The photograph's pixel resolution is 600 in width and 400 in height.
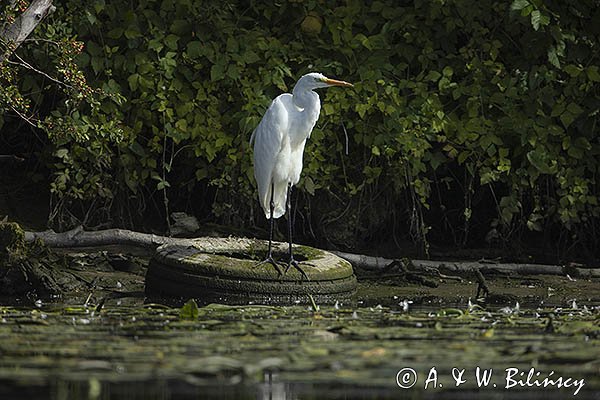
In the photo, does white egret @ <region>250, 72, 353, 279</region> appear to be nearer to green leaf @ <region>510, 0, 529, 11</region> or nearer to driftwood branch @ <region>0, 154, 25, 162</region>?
green leaf @ <region>510, 0, 529, 11</region>

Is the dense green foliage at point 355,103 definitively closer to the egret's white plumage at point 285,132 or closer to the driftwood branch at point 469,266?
the driftwood branch at point 469,266

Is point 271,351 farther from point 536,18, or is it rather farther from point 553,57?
point 553,57

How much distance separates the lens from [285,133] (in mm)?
8547

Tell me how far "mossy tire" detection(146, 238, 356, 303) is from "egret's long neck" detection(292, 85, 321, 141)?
95cm

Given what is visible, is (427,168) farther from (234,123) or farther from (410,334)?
(410,334)

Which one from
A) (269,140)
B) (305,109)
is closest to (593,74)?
(305,109)

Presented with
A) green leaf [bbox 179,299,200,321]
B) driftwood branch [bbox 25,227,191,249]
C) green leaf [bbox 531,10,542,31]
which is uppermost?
green leaf [bbox 531,10,542,31]

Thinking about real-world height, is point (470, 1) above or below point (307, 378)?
above

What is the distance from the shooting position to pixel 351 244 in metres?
10.0

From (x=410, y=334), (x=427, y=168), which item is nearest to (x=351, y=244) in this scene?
(x=427, y=168)

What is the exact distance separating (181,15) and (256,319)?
374 cm

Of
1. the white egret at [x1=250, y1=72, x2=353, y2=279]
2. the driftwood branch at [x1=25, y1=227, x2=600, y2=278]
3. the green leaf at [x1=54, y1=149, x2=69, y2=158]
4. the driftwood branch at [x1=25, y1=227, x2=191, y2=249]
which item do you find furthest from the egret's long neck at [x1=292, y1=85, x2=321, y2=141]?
the green leaf at [x1=54, y1=149, x2=69, y2=158]

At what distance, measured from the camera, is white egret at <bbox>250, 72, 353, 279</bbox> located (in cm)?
848

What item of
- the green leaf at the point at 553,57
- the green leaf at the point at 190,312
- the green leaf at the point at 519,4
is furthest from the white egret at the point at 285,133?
the green leaf at the point at 190,312
